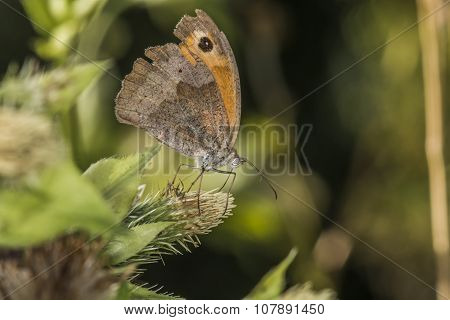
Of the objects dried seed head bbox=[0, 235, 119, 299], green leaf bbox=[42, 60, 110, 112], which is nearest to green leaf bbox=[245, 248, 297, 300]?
dried seed head bbox=[0, 235, 119, 299]

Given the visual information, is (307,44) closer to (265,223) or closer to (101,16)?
(265,223)

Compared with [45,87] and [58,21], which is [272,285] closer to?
[45,87]

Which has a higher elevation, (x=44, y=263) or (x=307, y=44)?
(x=307, y=44)

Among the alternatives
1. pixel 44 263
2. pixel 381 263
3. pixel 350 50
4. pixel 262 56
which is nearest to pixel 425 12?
pixel 350 50

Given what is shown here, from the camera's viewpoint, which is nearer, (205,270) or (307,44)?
(205,270)

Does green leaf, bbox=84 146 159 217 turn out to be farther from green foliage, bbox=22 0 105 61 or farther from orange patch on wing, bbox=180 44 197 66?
orange patch on wing, bbox=180 44 197 66
